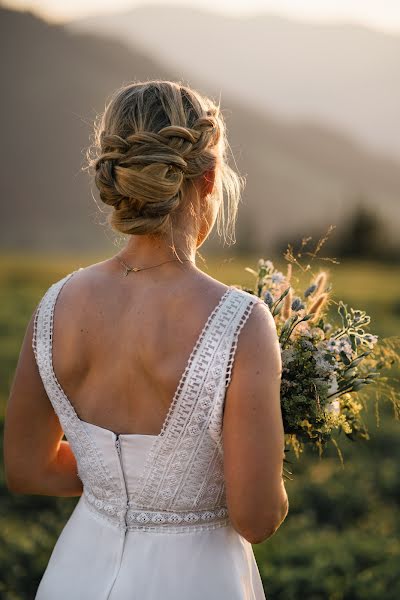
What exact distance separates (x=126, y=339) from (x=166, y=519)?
52cm

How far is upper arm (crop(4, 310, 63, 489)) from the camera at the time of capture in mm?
2053

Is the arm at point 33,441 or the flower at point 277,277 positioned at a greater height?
the flower at point 277,277

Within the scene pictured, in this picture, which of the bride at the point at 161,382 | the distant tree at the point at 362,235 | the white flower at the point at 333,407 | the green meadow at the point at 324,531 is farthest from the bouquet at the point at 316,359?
the distant tree at the point at 362,235

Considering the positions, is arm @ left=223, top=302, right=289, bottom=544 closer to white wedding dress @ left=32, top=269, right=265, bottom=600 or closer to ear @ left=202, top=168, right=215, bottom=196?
white wedding dress @ left=32, top=269, right=265, bottom=600

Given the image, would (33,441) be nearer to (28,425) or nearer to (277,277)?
(28,425)

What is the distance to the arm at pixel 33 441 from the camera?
81.2 inches

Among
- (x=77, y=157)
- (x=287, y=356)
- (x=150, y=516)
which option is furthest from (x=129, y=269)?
(x=77, y=157)

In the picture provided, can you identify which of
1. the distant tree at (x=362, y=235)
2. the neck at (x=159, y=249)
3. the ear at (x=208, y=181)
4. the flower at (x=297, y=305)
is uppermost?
the ear at (x=208, y=181)

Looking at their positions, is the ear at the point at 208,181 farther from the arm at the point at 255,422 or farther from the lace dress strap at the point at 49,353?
the lace dress strap at the point at 49,353

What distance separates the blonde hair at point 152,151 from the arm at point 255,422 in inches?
14.2

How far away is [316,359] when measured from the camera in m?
2.04

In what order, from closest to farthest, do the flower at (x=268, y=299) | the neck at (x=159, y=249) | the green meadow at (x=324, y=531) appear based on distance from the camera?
the neck at (x=159, y=249)
the flower at (x=268, y=299)
the green meadow at (x=324, y=531)

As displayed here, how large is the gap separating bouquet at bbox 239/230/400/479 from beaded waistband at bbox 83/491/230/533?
12.9 inches

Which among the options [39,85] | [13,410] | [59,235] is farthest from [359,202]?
[13,410]
